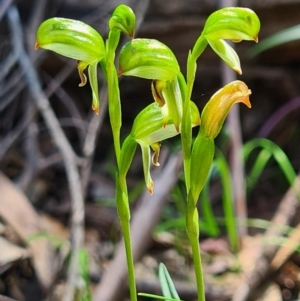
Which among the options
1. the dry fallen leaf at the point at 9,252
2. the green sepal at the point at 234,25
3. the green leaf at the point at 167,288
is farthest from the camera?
the dry fallen leaf at the point at 9,252

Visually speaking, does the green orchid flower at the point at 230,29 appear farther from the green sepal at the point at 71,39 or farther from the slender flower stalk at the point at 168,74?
the green sepal at the point at 71,39

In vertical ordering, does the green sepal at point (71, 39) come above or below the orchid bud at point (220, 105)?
above

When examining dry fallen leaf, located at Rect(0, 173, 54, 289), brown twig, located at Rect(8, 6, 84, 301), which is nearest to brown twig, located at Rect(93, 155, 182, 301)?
brown twig, located at Rect(8, 6, 84, 301)

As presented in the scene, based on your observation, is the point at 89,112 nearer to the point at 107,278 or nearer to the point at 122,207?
the point at 107,278

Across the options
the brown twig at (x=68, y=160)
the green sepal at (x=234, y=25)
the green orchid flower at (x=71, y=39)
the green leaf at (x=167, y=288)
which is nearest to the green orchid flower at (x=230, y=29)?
the green sepal at (x=234, y=25)

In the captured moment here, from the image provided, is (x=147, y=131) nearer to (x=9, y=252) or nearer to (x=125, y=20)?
(x=125, y=20)
